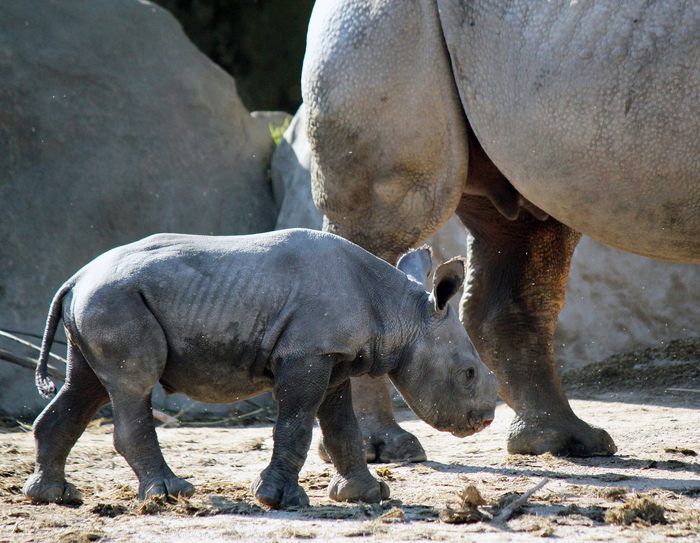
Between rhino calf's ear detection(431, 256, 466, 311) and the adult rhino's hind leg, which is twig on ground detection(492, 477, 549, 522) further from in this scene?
the adult rhino's hind leg

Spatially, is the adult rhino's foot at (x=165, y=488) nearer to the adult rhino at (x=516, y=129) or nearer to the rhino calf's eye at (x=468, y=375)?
the rhino calf's eye at (x=468, y=375)

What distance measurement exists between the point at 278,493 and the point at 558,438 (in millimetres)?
1628

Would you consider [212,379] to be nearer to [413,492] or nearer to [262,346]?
[262,346]

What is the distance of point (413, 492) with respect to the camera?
316cm

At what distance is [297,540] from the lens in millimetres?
2377

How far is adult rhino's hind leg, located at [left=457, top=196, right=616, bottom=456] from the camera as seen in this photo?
4176mm

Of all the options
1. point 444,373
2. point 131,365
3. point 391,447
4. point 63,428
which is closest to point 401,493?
point 444,373

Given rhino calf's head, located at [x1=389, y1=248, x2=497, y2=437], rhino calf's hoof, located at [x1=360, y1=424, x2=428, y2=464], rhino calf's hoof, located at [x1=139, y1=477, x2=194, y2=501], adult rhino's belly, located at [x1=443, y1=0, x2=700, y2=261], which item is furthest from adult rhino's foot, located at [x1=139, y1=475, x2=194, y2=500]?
adult rhino's belly, located at [x1=443, y1=0, x2=700, y2=261]

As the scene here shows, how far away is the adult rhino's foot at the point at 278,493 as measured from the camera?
2.81 m

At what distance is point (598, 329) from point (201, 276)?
4.13 meters

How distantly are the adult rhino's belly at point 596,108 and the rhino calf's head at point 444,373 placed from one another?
2.04ft

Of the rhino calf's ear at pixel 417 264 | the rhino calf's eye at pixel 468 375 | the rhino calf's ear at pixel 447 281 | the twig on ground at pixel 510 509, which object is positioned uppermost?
the rhino calf's ear at pixel 417 264

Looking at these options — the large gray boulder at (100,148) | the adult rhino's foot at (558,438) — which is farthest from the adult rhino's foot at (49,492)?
the large gray boulder at (100,148)

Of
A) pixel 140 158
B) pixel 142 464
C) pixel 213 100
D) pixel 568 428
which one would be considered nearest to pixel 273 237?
pixel 142 464
